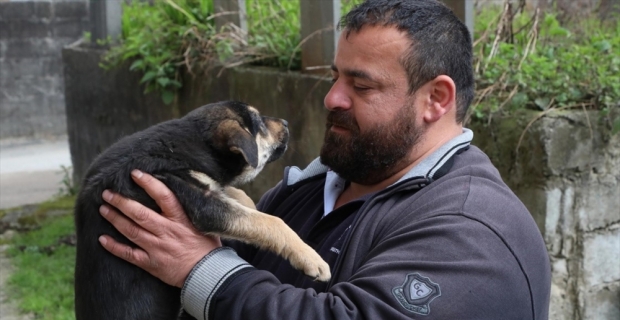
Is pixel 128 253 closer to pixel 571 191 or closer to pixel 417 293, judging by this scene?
pixel 417 293

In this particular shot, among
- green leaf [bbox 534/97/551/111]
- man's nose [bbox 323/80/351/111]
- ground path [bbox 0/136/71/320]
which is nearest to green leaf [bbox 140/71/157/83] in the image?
ground path [bbox 0/136/71/320]

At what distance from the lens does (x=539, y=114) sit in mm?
4629

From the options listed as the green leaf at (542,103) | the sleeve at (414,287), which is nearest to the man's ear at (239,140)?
the sleeve at (414,287)

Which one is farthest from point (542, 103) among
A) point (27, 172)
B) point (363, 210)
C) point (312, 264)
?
point (27, 172)

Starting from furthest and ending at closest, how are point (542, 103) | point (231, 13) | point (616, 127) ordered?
point (231, 13) < point (542, 103) < point (616, 127)

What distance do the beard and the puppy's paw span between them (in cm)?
35

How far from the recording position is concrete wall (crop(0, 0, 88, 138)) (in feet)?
49.9

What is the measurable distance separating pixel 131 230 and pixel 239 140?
58 centimetres

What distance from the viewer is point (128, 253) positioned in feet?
9.80

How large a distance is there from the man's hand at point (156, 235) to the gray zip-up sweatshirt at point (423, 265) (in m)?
0.11

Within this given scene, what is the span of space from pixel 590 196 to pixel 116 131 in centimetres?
536

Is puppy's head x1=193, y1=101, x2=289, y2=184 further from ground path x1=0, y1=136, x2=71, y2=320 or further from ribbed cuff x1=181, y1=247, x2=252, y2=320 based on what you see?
ground path x1=0, y1=136, x2=71, y2=320

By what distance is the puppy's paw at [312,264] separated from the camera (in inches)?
114

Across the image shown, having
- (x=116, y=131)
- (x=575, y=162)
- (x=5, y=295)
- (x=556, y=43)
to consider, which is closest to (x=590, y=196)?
(x=575, y=162)
